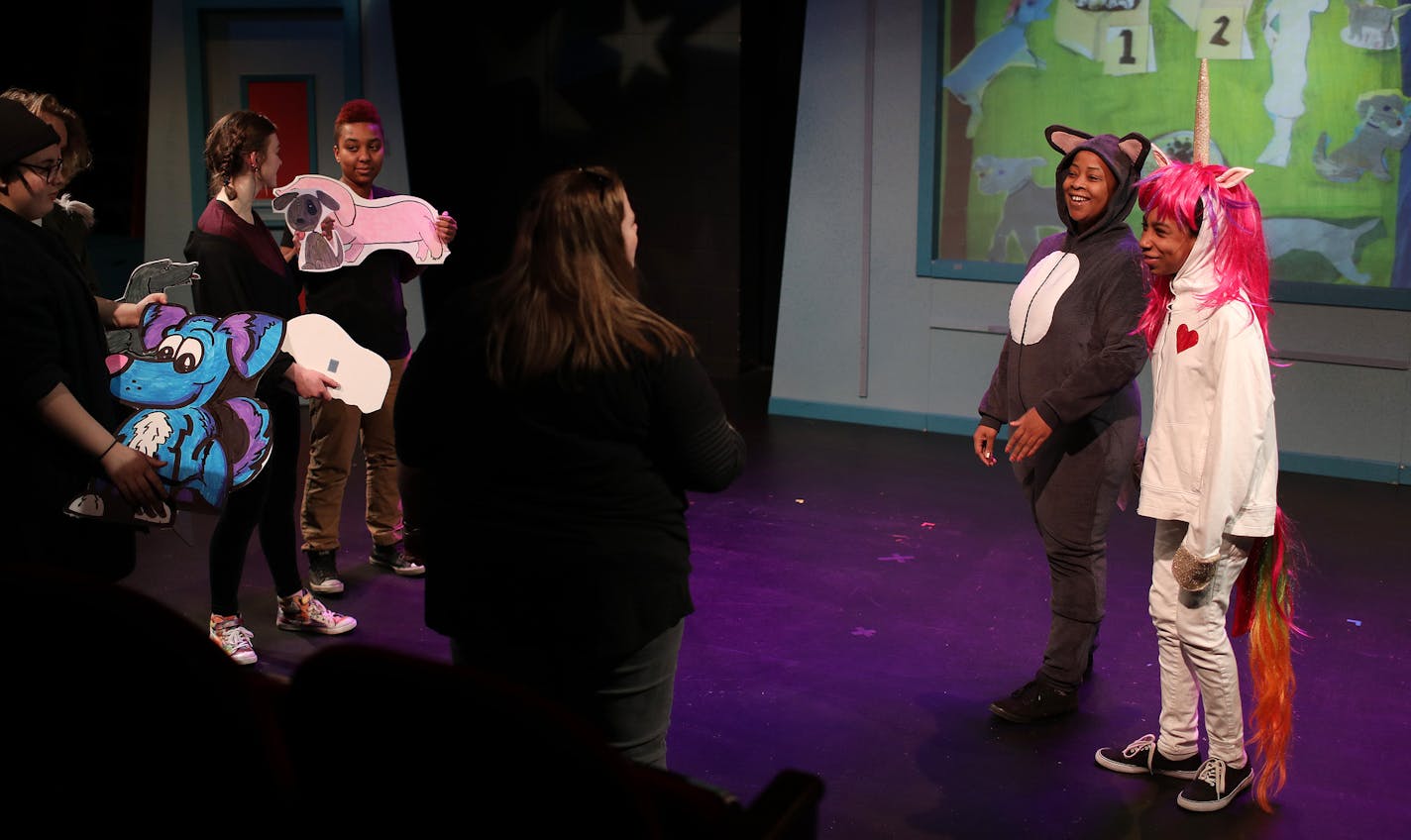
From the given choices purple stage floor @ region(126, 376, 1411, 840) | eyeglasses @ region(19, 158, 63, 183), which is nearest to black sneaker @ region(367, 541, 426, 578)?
purple stage floor @ region(126, 376, 1411, 840)

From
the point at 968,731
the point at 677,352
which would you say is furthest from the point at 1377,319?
the point at 677,352

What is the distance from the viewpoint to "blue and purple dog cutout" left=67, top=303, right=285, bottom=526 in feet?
9.47

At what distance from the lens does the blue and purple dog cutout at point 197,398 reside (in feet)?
9.47

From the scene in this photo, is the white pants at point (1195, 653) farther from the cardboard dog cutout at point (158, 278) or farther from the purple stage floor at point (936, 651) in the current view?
the cardboard dog cutout at point (158, 278)

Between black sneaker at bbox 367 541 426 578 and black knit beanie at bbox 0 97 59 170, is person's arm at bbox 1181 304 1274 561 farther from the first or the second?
black sneaker at bbox 367 541 426 578

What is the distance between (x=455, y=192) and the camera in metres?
8.15

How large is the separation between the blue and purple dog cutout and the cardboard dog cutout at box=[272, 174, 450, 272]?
771 mm

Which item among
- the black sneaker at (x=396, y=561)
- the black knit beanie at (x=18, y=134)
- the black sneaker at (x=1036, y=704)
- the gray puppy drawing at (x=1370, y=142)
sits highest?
the gray puppy drawing at (x=1370, y=142)

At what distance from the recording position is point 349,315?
407cm

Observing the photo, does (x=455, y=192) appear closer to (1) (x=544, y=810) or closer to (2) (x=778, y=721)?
(2) (x=778, y=721)

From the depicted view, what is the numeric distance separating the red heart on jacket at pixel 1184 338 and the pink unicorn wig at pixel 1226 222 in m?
0.06

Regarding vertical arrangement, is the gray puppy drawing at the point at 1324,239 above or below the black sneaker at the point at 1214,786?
above

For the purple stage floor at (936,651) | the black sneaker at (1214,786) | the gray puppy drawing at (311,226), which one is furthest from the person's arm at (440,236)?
the black sneaker at (1214,786)

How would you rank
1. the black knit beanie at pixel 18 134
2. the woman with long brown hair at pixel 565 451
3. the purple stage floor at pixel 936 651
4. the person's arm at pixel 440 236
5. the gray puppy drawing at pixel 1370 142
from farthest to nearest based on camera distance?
1. the gray puppy drawing at pixel 1370 142
2. the person's arm at pixel 440 236
3. the purple stage floor at pixel 936 651
4. the black knit beanie at pixel 18 134
5. the woman with long brown hair at pixel 565 451
